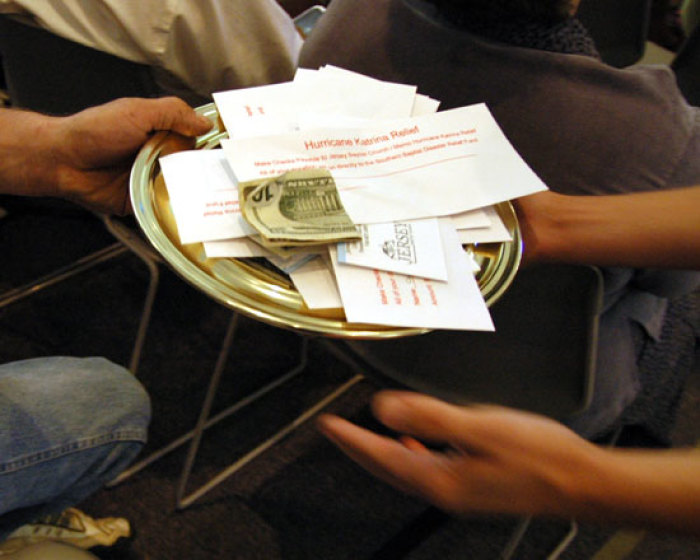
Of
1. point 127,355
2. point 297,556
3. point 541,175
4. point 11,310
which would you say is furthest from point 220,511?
point 541,175

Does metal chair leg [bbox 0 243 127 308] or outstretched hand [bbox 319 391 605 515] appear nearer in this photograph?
outstretched hand [bbox 319 391 605 515]

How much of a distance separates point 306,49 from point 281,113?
224 mm

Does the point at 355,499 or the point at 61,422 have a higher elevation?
the point at 61,422

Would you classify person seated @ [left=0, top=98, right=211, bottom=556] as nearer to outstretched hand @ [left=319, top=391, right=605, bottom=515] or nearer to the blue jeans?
the blue jeans

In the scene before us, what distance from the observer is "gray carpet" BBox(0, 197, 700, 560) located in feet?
3.16

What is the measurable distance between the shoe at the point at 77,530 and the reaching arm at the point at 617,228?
794 millimetres

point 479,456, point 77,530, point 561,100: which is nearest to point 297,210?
point 479,456

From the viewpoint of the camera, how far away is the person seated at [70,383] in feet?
1.91

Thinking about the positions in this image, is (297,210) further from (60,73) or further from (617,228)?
(60,73)

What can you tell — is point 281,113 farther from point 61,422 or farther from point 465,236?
point 61,422

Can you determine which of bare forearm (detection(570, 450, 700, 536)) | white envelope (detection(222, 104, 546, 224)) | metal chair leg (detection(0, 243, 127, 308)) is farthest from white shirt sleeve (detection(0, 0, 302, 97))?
bare forearm (detection(570, 450, 700, 536))

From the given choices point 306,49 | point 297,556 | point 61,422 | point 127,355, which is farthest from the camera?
point 127,355

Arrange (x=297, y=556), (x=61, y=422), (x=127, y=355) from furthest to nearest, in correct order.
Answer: (x=127, y=355), (x=297, y=556), (x=61, y=422)

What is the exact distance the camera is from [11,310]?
122 cm
